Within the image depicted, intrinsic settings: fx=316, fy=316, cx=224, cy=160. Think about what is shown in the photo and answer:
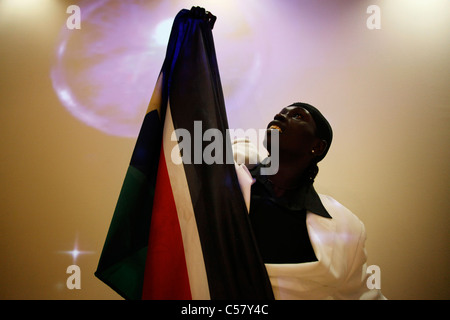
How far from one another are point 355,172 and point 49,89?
1.69 m

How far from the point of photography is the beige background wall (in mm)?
1600

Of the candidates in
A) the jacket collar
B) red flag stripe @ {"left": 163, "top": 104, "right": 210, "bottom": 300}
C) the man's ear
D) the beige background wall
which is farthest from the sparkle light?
the man's ear

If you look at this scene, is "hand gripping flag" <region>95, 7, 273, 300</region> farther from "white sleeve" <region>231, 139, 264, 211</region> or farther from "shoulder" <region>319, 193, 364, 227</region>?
"shoulder" <region>319, 193, 364, 227</region>

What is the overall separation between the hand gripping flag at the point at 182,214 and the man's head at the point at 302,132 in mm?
258

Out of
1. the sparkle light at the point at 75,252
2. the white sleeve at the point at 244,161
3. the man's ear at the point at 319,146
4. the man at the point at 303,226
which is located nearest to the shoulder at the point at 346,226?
the man at the point at 303,226

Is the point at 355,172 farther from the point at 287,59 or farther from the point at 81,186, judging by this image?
the point at 81,186

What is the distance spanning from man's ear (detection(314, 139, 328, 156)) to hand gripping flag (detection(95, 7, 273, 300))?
39cm

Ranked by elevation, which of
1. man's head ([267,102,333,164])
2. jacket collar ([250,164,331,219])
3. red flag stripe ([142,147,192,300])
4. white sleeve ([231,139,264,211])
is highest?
man's head ([267,102,333,164])

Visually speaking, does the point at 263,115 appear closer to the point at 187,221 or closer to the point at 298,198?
the point at 298,198

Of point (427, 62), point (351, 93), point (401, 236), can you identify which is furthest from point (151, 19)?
point (401, 236)

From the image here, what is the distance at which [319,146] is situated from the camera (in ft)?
3.99

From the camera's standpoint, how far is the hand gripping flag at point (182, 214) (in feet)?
3.03

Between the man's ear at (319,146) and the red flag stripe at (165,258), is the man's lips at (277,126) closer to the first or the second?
the man's ear at (319,146)

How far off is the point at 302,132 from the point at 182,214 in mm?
534
